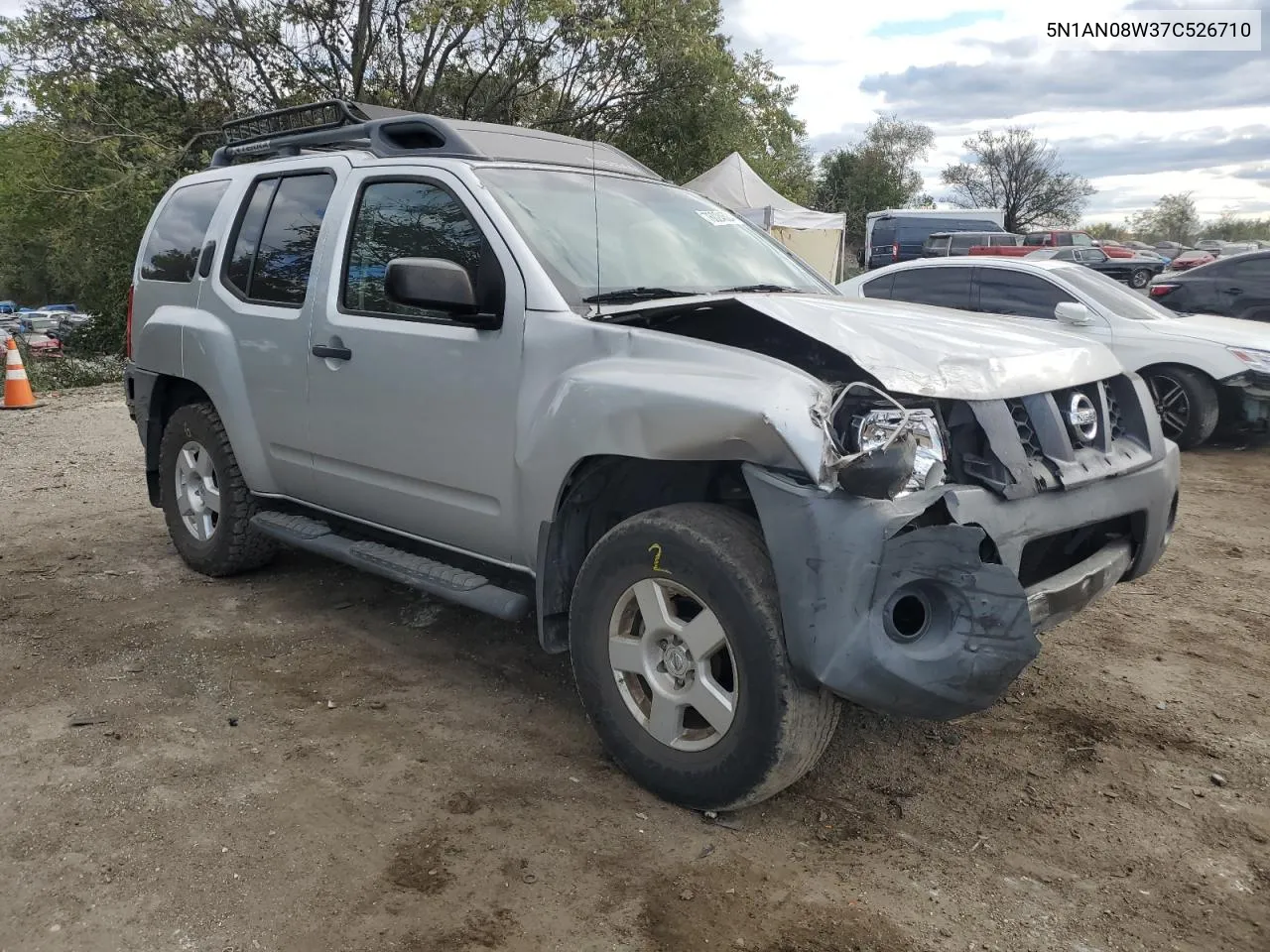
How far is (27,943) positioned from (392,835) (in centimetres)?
88

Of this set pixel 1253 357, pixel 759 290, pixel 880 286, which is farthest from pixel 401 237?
pixel 1253 357

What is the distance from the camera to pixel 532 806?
3008 mm

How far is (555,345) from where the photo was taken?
3189 millimetres

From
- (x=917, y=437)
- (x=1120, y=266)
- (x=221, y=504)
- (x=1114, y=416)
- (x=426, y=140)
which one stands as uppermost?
(x=426, y=140)

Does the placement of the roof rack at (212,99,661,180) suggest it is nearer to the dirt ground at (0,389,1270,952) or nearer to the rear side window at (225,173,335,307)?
the rear side window at (225,173,335,307)

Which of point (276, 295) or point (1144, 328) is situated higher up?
point (276, 295)

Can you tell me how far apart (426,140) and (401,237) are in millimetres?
438

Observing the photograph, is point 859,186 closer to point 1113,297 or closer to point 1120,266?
point 1120,266

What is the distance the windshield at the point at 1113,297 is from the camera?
8602 millimetres

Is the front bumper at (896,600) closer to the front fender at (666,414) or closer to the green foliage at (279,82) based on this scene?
the front fender at (666,414)

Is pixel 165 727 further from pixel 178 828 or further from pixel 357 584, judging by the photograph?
pixel 357 584

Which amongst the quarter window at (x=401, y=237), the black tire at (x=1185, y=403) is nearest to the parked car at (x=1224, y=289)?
the black tire at (x=1185, y=403)

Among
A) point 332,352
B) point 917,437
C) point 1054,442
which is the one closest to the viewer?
point 917,437

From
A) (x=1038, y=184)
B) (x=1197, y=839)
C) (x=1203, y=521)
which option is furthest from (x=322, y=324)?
(x=1038, y=184)
